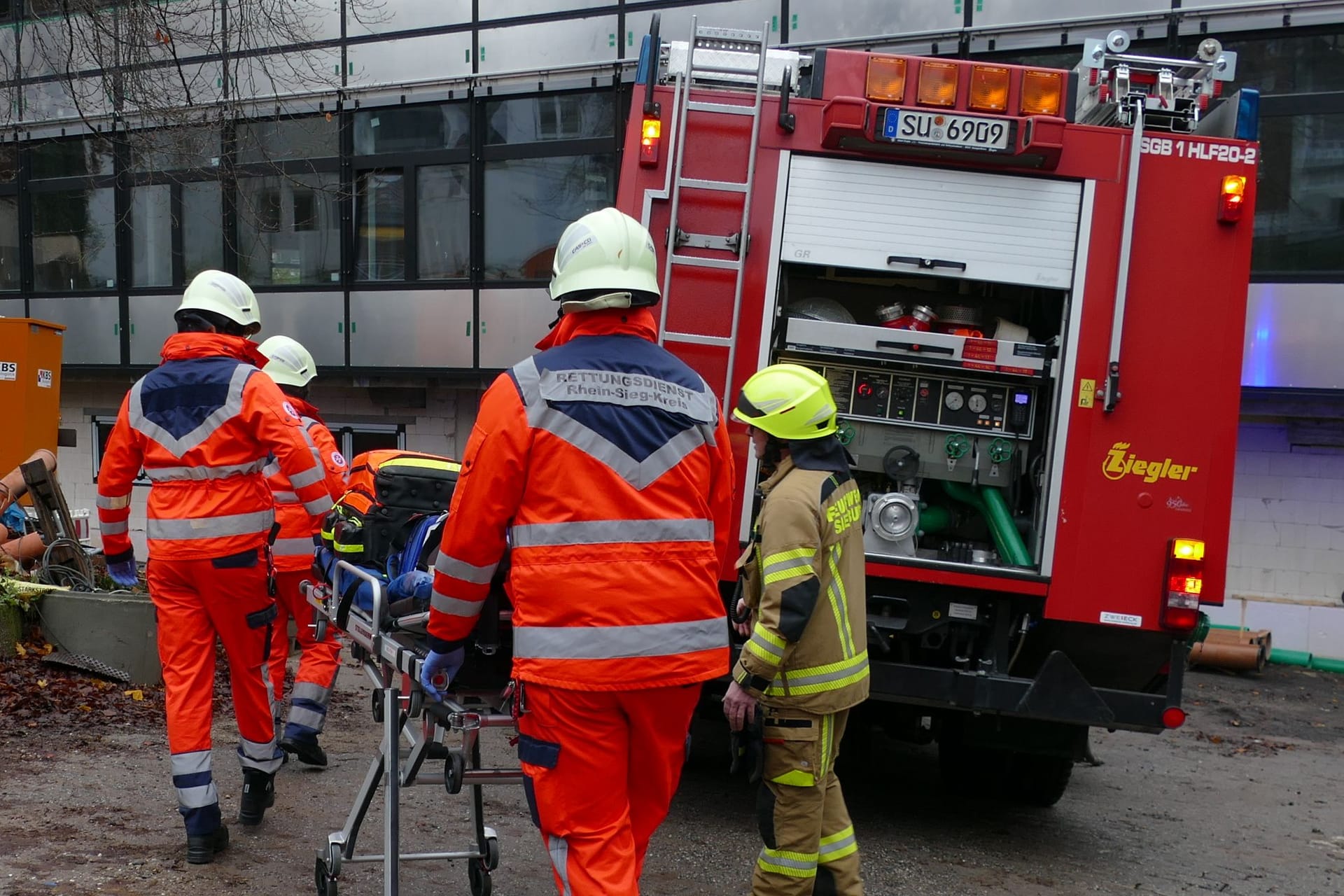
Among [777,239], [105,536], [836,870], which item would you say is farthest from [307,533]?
[836,870]

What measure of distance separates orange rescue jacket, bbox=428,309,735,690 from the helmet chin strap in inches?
4.1

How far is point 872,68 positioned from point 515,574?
9.97 feet

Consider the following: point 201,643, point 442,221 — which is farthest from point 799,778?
point 442,221

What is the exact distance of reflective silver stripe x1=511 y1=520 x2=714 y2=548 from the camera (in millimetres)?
2834

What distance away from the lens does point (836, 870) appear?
150 inches

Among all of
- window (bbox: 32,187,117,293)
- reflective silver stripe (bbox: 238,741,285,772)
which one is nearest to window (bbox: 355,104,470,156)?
window (bbox: 32,187,117,293)

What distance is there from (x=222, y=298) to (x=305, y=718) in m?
1.97

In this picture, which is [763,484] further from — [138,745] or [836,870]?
[138,745]

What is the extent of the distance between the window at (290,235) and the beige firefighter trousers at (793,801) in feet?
34.2

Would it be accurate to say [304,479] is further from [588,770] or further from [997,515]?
[997,515]

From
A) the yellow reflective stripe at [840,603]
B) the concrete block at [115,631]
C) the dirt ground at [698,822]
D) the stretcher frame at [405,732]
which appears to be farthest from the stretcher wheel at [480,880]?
the concrete block at [115,631]

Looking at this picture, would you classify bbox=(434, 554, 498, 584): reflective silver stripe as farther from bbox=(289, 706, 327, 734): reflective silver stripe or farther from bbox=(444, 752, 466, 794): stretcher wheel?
bbox=(289, 706, 327, 734): reflective silver stripe

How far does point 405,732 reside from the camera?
3896 mm

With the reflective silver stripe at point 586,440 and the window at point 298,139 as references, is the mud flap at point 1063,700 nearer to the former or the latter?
the reflective silver stripe at point 586,440
